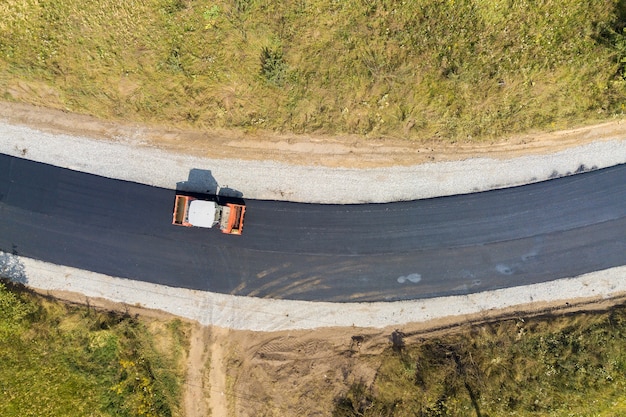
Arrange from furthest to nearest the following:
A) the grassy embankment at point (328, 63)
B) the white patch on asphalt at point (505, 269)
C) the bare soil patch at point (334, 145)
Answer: the white patch on asphalt at point (505, 269) → the bare soil patch at point (334, 145) → the grassy embankment at point (328, 63)

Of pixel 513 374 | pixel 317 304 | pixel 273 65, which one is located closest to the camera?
pixel 273 65

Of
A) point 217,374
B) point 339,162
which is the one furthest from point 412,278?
point 217,374

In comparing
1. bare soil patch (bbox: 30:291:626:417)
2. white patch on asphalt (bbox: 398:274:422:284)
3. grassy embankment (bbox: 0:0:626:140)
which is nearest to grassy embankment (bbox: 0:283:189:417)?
bare soil patch (bbox: 30:291:626:417)

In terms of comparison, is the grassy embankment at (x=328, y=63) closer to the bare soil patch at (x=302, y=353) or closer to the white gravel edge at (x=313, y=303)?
the white gravel edge at (x=313, y=303)

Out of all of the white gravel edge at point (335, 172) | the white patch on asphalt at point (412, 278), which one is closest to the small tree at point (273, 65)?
the white gravel edge at point (335, 172)

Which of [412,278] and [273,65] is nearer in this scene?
[273,65]

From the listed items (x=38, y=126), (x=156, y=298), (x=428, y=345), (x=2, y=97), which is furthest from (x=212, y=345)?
(x=2, y=97)

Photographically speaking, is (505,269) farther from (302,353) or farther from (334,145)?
(302,353)
